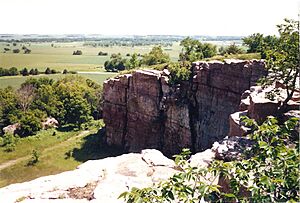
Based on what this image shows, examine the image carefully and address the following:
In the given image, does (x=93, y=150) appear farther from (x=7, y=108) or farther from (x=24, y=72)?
(x=24, y=72)

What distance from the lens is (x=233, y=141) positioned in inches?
680

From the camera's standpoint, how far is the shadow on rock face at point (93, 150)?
4817 cm

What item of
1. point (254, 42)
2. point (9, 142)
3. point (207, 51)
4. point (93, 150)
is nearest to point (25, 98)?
point (9, 142)

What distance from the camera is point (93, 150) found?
167ft

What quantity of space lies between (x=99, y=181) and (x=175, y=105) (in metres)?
30.0

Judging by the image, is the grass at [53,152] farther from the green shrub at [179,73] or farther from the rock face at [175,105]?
the green shrub at [179,73]

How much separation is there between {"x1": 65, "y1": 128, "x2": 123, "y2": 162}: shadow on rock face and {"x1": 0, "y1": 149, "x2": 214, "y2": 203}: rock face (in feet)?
94.2

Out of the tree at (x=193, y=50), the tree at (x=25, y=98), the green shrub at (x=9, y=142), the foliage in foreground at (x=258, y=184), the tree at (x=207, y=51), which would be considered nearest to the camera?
the foliage in foreground at (x=258, y=184)

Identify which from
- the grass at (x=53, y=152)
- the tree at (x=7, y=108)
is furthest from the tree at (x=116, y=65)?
the grass at (x=53, y=152)

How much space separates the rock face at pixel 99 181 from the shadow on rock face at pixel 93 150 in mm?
28702

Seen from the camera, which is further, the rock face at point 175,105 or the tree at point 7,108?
the tree at point 7,108

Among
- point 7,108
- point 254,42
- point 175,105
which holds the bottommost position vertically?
point 7,108

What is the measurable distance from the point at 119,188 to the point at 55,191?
3033 mm

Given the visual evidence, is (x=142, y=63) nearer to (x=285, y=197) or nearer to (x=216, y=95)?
(x=216, y=95)
